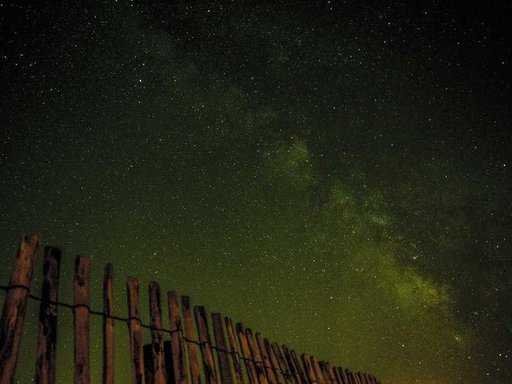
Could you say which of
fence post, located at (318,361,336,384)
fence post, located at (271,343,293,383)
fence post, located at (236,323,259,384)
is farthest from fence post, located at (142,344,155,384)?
fence post, located at (318,361,336,384)

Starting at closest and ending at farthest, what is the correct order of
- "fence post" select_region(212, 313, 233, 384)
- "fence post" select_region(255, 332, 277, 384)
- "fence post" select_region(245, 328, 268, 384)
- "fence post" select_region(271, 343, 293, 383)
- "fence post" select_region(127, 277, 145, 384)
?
"fence post" select_region(127, 277, 145, 384) < "fence post" select_region(212, 313, 233, 384) < "fence post" select_region(245, 328, 268, 384) < "fence post" select_region(255, 332, 277, 384) < "fence post" select_region(271, 343, 293, 383)

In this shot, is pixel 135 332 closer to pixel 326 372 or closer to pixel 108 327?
pixel 108 327

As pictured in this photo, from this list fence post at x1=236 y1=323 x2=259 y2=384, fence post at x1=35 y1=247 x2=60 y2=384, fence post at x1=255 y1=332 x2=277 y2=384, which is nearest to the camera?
fence post at x1=35 y1=247 x2=60 y2=384

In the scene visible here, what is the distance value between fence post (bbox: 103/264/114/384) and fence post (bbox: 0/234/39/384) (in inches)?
23.3

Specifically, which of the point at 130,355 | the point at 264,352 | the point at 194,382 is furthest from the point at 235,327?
the point at 130,355

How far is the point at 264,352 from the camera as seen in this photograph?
417cm

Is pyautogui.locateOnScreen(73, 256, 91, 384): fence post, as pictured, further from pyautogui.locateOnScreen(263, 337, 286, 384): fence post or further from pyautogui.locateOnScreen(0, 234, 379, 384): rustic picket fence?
pyautogui.locateOnScreen(263, 337, 286, 384): fence post

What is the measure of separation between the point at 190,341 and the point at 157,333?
41cm

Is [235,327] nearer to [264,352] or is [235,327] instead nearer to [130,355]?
[264,352]

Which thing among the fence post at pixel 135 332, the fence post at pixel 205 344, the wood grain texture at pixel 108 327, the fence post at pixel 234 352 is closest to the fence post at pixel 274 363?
the fence post at pixel 234 352

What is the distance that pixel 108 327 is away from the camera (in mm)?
2584

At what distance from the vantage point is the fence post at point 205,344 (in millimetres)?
3240

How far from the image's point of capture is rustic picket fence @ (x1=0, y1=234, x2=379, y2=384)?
2.11 metres

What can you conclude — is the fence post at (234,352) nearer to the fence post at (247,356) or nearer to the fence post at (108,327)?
the fence post at (247,356)
